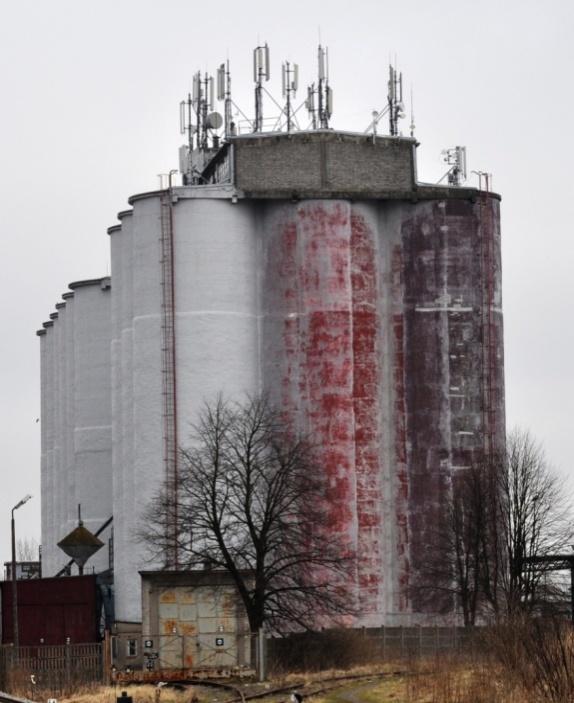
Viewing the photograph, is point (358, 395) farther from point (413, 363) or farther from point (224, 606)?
point (224, 606)

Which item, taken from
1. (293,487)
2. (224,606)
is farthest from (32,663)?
(293,487)

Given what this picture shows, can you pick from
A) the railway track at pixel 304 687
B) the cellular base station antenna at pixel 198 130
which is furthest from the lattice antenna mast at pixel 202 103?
the railway track at pixel 304 687

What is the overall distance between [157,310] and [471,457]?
49.4 feet

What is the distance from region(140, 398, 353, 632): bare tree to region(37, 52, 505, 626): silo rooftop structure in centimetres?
194

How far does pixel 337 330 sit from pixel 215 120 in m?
15.5

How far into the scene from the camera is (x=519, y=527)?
81.2 meters

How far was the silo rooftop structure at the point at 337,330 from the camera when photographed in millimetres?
82125

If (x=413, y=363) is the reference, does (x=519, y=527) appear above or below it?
below

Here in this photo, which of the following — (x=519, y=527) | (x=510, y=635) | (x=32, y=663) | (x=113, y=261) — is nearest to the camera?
(x=510, y=635)

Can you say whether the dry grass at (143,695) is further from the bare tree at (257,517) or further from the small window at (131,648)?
the bare tree at (257,517)

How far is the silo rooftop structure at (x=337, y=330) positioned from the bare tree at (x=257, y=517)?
6.37ft

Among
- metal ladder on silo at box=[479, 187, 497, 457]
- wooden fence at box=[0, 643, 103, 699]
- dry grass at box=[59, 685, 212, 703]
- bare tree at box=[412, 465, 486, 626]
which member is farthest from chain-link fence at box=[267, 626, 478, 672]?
metal ladder on silo at box=[479, 187, 497, 457]

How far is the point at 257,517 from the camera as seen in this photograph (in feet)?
244

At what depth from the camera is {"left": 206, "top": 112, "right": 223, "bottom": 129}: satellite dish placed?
92.9 m
